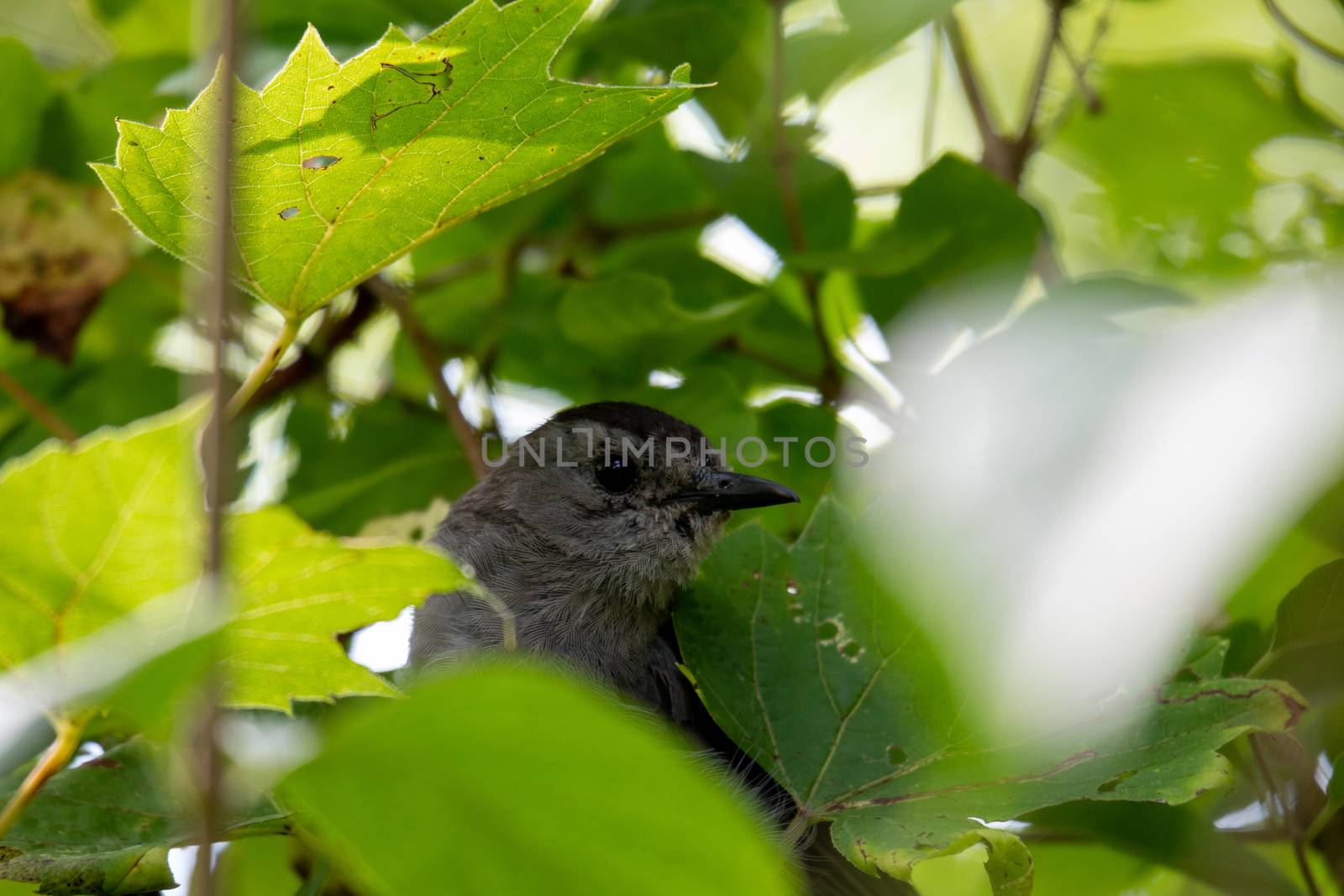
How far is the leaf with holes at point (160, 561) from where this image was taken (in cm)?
125

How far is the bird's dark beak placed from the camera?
9.97ft

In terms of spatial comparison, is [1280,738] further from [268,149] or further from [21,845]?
[21,845]

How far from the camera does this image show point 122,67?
3230mm

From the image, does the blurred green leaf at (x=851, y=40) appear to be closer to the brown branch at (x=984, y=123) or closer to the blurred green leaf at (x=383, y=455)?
the brown branch at (x=984, y=123)

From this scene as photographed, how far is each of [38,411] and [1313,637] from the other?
9.18 ft

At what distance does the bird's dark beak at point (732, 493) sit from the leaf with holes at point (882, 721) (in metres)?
0.58

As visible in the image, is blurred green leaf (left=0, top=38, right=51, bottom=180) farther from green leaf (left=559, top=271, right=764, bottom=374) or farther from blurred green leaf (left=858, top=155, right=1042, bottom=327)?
blurred green leaf (left=858, top=155, right=1042, bottom=327)

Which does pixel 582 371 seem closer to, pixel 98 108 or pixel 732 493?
pixel 732 493

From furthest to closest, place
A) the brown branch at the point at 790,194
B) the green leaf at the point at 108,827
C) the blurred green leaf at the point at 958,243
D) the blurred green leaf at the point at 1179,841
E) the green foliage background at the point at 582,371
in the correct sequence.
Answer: the brown branch at the point at 790,194, the blurred green leaf at the point at 958,243, the blurred green leaf at the point at 1179,841, the green leaf at the point at 108,827, the green foliage background at the point at 582,371

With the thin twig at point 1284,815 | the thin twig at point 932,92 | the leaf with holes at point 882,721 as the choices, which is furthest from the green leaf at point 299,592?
the thin twig at point 932,92

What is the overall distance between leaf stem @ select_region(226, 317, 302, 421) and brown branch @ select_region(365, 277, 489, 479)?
1463 mm

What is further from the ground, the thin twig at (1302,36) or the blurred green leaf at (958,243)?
the thin twig at (1302,36)

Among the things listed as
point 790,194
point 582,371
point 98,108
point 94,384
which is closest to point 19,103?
point 98,108

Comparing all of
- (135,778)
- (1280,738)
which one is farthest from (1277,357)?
(135,778)
